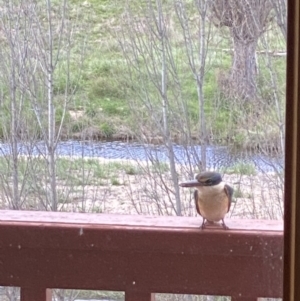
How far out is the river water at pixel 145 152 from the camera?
114 cm

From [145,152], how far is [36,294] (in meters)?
0.31

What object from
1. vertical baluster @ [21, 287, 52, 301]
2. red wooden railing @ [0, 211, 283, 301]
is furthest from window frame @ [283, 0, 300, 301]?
vertical baluster @ [21, 287, 52, 301]

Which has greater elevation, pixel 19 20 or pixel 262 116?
pixel 19 20

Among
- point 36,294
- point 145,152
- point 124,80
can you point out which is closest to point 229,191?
point 145,152

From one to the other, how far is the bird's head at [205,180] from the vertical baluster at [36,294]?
11.7 inches

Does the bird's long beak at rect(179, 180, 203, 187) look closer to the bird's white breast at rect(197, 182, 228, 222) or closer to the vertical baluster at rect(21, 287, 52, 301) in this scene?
the bird's white breast at rect(197, 182, 228, 222)

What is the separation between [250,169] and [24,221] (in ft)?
1.31

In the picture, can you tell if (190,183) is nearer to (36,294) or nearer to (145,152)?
(145,152)

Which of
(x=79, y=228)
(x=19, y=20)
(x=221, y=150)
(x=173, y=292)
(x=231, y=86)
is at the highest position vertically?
(x=19, y=20)

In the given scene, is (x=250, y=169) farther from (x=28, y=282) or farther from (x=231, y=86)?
(x=28, y=282)

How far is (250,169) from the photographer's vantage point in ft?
3.78

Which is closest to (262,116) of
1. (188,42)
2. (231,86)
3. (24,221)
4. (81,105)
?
(231,86)

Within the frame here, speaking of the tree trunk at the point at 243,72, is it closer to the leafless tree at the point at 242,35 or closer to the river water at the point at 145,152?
the leafless tree at the point at 242,35

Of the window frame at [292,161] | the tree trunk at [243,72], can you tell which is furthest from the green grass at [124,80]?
the window frame at [292,161]
